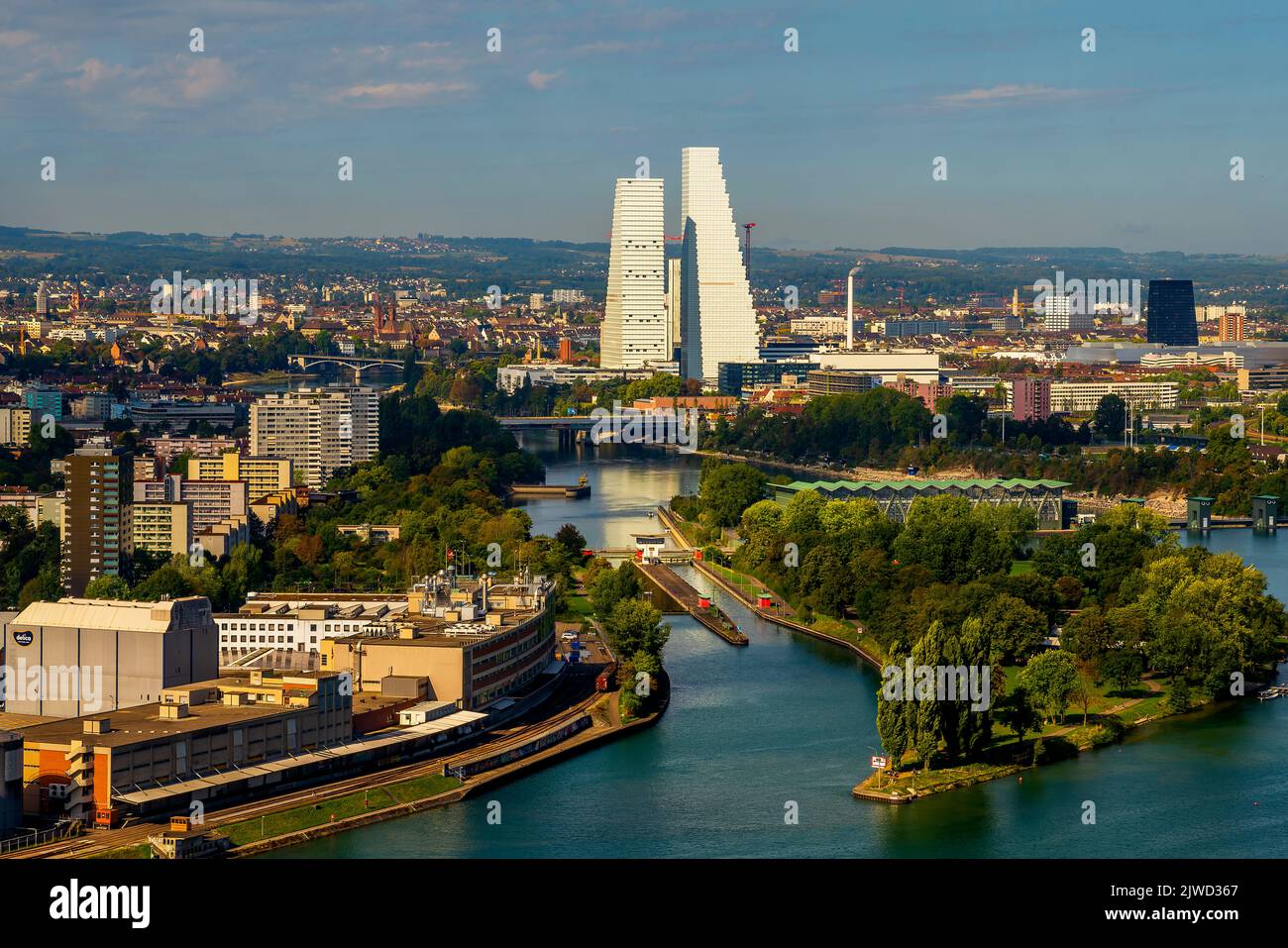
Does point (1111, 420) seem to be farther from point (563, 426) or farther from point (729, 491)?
point (729, 491)

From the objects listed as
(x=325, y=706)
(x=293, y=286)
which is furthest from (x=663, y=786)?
(x=293, y=286)

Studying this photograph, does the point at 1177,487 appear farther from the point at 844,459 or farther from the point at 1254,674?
the point at 1254,674

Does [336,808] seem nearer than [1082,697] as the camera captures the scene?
Yes

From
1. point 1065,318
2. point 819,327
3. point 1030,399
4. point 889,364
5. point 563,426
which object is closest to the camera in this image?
point 563,426

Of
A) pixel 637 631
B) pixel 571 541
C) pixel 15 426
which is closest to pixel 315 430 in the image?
pixel 15 426

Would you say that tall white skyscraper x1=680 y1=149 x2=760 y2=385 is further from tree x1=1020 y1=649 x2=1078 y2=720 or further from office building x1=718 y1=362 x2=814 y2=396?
tree x1=1020 y1=649 x2=1078 y2=720

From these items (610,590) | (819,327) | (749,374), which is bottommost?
(610,590)

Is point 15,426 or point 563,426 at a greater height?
point 15,426
